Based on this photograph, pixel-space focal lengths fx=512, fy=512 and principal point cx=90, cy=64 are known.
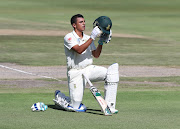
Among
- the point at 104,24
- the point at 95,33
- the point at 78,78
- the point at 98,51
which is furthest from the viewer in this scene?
the point at 98,51

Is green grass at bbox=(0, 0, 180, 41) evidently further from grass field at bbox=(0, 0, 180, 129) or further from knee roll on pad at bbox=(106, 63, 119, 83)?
knee roll on pad at bbox=(106, 63, 119, 83)

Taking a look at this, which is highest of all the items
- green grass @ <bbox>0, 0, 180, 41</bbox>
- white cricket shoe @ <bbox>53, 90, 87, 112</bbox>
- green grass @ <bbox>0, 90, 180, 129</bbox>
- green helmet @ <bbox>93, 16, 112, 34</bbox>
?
green grass @ <bbox>0, 0, 180, 41</bbox>

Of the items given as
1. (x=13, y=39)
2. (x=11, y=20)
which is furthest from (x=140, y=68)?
(x=11, y=20)

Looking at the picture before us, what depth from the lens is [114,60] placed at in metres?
Result: 22.2

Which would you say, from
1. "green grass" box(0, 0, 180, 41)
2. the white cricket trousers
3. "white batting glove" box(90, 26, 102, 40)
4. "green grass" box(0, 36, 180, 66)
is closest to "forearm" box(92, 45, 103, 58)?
the white cricket trousers

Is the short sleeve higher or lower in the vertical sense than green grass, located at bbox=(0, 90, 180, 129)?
higher

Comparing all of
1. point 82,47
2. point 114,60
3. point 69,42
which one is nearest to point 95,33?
point 82,47

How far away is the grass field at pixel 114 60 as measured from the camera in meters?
8.82

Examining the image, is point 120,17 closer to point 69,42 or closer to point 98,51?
point 98,51

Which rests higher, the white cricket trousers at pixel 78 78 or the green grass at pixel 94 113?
the white cricket trousers at pixel 78 78

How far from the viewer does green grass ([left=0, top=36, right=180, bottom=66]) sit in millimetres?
21812

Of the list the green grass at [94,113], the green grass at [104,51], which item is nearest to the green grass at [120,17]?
the green grass at [104,51]

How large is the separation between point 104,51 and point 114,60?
3.19m

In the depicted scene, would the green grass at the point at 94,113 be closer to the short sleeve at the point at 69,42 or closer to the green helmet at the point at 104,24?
the short sleeve at the point at 69,42
